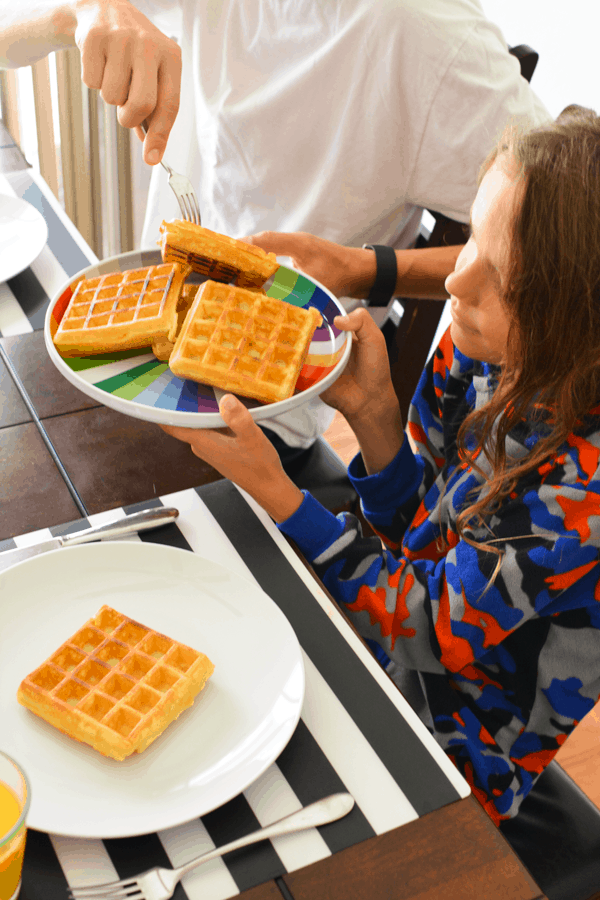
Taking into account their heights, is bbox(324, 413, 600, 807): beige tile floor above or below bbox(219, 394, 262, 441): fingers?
below

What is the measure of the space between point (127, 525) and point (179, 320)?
31 cm

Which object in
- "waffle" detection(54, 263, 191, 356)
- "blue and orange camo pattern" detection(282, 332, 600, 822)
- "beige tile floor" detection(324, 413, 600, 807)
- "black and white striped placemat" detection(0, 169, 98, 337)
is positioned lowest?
"beige tile floor" detection(324, 413, 600, 807)

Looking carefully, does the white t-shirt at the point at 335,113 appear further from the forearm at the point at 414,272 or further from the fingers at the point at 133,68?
the fingers at the point at 133,68

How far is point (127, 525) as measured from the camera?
813mm

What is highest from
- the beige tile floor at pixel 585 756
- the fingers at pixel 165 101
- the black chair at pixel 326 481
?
the fingers at pixel 165 101

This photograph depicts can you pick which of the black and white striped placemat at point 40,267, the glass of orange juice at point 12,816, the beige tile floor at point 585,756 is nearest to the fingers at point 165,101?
the black and white striped placemat at point 40,267

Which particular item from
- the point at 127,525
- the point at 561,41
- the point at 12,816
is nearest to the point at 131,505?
the point at 127,525

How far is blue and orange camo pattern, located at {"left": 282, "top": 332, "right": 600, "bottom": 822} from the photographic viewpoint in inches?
32.4

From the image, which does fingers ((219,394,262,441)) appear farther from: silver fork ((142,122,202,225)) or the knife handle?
silver fork ((142,122,202,225))

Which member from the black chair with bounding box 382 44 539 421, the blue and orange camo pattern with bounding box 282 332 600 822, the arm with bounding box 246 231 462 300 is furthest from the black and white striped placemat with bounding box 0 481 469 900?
the black chair with bounding box 382 44 539 421

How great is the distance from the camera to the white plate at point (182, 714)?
0.57 metres

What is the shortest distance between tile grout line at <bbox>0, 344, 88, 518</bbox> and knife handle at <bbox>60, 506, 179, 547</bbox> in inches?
2.2

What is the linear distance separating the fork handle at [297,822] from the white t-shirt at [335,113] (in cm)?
85

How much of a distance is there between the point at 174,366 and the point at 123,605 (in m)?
0.30
